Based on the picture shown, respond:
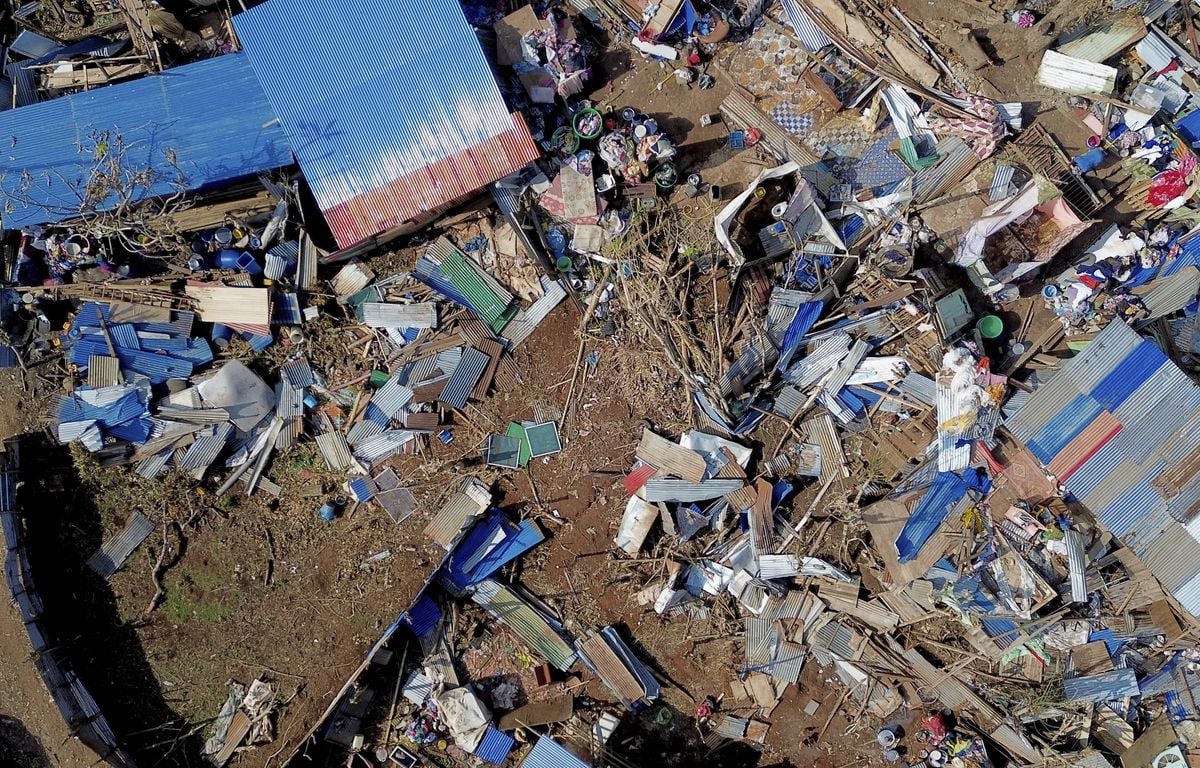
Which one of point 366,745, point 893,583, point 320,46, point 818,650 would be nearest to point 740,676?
point 818,650

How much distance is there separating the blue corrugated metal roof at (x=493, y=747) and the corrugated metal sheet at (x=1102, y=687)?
1146 cm

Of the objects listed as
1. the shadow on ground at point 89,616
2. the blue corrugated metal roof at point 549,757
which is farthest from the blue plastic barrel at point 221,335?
the blue corrugated metal roof at point 549,757

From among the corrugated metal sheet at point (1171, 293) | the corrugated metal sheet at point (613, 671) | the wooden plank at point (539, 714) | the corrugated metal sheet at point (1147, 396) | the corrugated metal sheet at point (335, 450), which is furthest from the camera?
the wooden plank at point (539, 714)

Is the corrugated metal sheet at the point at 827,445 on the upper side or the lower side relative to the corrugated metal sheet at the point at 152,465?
upper

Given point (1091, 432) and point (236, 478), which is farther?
point (236, 478)

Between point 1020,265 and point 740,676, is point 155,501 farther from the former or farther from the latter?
point 1020,265

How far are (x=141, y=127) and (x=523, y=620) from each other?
474 inches

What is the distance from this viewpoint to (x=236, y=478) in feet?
51.3

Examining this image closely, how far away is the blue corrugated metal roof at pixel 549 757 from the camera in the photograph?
1526 centimetres

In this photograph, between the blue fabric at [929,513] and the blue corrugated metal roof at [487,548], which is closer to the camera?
the blue fabric at [929,513]

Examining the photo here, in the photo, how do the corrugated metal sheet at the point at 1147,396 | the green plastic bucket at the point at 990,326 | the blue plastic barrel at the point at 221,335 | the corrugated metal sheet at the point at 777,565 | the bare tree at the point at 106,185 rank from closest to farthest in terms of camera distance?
the corrugated metal sheet at the point at 1147,396
the bare tree at the point at 106,185
the green plastic bucket at the point at 990,326
the blue plastic barrel at the point at 221,335
the corrugated metal sheet at the point at 777,565

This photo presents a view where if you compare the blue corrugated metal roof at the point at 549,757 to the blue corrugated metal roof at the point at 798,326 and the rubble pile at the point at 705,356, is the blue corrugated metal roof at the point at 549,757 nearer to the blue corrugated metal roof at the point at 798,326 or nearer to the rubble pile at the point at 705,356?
the rubble pile at the point at 705,356

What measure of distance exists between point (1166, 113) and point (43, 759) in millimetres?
25453

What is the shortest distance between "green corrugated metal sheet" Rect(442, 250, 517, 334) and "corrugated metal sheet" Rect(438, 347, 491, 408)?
2.20ft
